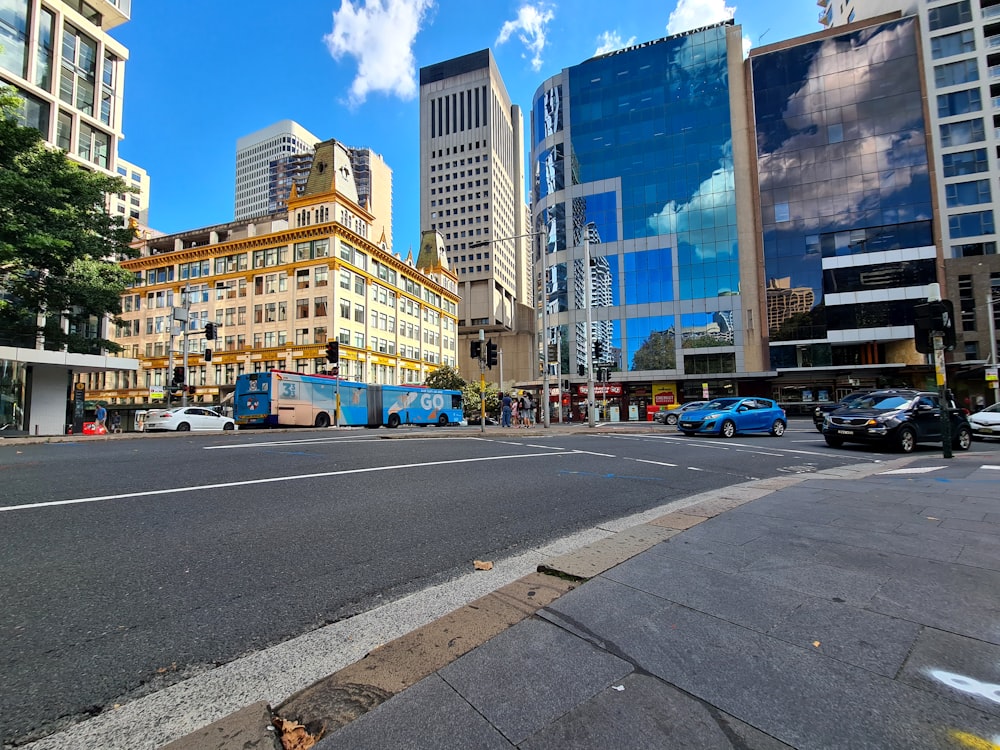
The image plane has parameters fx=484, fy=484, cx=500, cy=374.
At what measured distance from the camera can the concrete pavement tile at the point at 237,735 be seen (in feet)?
5.57

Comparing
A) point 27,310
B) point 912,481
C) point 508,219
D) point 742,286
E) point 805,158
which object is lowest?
point 912,481

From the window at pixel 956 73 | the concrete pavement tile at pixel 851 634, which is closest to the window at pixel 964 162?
the window at pixel 956 73

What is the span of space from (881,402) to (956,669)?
14.5 m

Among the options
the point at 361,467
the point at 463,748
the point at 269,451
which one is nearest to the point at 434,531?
the point at 463,748

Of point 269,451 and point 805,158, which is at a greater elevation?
point 805,158

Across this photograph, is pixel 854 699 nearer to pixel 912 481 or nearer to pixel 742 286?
pixel 912 481

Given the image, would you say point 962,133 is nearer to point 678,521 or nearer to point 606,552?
point 678,521

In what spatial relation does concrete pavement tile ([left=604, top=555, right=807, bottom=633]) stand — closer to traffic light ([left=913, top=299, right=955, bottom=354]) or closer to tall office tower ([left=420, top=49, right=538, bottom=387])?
traffic light ([left=913, top=299, right=955, bottom=354])

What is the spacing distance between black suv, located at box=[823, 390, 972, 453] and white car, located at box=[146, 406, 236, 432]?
93.0 feet

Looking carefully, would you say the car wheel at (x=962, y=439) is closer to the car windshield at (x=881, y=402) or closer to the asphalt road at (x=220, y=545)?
the car windshield at (x=881, y=402)

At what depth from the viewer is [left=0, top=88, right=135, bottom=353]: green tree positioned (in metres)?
20.4

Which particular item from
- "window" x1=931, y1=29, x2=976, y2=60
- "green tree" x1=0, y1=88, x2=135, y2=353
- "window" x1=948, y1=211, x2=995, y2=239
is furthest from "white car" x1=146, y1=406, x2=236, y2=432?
"window" x1=931, y1=29, x2=976, y2=60

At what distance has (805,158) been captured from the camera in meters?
50.5

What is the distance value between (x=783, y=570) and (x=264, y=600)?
3.47 m
